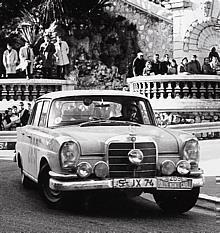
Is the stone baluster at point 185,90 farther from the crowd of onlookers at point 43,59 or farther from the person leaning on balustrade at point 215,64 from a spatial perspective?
the crowd of onlookers at point 43,59

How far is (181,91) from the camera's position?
20.8 m

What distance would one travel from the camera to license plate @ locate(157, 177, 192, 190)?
25.4ft

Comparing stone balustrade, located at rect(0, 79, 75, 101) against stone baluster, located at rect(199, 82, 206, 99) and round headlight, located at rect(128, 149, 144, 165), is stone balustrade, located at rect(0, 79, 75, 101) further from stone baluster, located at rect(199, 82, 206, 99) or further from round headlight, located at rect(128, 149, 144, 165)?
round headlight, located at rect(128, 149, 144, 165)

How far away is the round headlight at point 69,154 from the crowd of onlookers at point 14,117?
1057 cm

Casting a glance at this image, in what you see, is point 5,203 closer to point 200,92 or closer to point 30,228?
point 30,228

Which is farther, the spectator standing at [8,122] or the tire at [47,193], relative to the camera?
the spectator standing at [8,122]

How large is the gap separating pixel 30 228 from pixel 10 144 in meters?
10.9

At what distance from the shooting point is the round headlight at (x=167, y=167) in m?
7.86

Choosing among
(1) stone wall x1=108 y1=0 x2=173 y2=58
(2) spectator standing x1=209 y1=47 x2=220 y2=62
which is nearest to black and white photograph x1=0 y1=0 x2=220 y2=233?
(2) spectator standing x1=209 y1=47 x2=220 y2=62

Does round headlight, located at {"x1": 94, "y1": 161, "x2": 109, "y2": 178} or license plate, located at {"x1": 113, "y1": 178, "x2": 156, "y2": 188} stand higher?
round headlight, located at {"x1": 94, "y1": 161, "x2": 109, "y2": 178}

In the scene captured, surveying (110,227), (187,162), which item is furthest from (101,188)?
(187,162)

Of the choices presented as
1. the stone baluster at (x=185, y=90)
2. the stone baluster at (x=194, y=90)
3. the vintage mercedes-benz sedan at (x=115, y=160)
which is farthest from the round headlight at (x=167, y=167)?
the stone baluster at (x=194, y=90)

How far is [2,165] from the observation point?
14.0 meters

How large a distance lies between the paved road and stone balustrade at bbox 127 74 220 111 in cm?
1145
